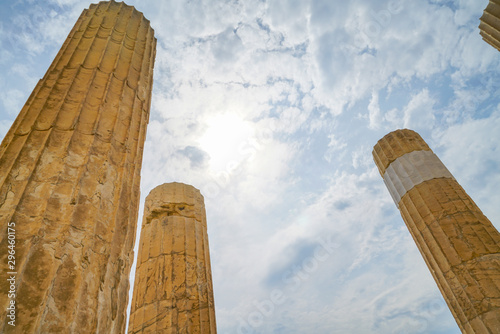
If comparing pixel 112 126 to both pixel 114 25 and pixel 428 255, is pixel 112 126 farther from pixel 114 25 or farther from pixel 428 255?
pixel 428 255

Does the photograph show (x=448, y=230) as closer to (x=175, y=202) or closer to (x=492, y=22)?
(x=492, y=22)

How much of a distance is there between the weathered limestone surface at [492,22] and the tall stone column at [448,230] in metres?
3.63

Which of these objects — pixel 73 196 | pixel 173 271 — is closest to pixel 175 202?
pixel 173 271

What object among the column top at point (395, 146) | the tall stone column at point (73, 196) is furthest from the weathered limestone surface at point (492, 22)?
the tall stone column at point (73, 196)

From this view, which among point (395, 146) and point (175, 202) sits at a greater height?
point (395, 146)

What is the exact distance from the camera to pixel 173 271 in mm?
7598

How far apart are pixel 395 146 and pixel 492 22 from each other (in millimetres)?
4414

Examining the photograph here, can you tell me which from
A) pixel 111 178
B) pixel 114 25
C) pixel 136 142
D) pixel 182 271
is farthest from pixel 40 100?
pixel 182 271

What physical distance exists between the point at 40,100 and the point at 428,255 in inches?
368

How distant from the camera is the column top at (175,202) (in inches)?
370

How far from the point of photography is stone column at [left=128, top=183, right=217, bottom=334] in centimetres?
689

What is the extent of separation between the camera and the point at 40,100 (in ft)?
13.2

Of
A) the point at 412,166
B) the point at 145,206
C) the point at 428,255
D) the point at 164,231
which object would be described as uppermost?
the point at 145,206

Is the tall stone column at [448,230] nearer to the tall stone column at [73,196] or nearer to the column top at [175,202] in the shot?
the column top at [175,202]
